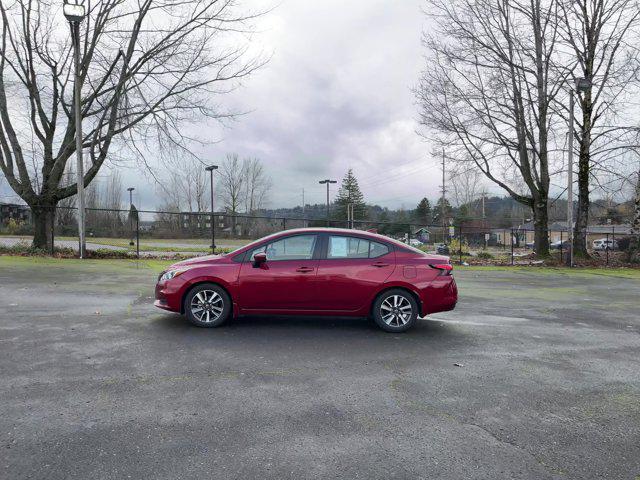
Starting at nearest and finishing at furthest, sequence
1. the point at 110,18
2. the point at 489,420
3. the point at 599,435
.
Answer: the point at 599,435 → the point at 489,420 → the point at 110,18

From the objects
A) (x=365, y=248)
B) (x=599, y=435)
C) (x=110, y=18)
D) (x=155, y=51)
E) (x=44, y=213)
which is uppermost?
(x=110, y=18)

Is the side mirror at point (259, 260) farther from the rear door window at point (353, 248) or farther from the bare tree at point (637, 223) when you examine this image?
the bare tree at point (637, 223)

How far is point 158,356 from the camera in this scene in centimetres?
521

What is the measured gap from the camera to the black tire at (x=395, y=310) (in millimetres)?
6578

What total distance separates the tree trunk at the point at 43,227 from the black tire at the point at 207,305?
555 inches

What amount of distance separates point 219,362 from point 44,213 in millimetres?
16060

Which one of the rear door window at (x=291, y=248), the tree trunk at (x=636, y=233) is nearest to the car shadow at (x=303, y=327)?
the rear door window at (x=291, y=248)

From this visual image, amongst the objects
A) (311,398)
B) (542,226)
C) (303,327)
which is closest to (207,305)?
(303,327)

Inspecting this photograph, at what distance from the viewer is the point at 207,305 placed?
258 inches

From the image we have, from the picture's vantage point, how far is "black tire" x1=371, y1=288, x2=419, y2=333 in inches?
259

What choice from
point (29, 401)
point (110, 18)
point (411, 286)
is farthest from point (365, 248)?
point (110, 18)

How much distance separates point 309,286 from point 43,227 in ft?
51.4

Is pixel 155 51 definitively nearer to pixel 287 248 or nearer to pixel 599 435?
pixel 287 248

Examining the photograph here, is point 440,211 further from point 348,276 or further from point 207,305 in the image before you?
point 207,305
